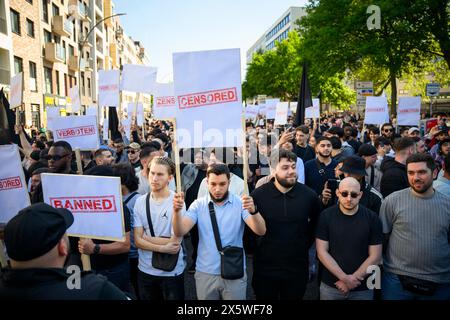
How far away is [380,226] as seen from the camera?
3.33 m

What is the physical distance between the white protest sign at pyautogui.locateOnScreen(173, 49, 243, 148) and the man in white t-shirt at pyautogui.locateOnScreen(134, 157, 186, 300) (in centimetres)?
76

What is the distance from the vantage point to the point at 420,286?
3240 mm

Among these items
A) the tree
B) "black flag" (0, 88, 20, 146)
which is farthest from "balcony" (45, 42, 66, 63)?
"black flag" (0, 88, 20, 146)

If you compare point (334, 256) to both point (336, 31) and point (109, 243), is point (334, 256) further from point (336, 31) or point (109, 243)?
point (336, 31)

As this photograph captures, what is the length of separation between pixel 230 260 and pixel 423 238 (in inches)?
63.9

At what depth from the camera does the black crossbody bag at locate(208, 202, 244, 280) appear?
328 centimetres

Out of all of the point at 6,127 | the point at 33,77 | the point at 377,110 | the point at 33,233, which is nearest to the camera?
the point at 33,233

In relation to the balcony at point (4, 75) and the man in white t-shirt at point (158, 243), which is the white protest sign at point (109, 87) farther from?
the balcony at point (4, 75)

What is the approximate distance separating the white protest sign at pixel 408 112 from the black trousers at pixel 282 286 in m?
7.74

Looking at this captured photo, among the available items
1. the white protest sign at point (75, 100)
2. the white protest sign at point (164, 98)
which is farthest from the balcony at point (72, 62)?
the white protest sign at point (164, 98)

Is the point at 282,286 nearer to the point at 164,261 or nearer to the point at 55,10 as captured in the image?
the point at 164,261

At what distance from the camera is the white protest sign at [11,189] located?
373 cm

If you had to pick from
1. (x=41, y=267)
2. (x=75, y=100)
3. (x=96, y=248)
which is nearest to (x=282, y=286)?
(x=96, y=248)
